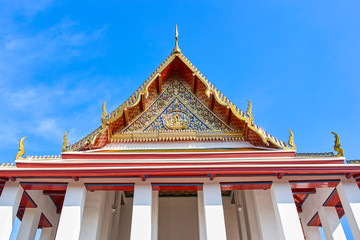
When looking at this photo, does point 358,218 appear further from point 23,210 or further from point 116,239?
point 23,210

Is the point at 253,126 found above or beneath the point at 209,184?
above

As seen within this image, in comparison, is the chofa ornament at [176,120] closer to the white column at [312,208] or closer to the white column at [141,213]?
the white column at [141,213]

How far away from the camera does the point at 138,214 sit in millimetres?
4910

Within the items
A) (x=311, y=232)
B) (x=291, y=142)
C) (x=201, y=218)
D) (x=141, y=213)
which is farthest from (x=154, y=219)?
(x=311, y=232)

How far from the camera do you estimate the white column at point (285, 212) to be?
15.4 feet

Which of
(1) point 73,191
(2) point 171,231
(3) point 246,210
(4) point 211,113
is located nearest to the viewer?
(1) point 73,191

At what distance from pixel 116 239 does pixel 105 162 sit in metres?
2.45

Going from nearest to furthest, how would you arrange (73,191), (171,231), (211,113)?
(73,191), (211,113), (171,231)

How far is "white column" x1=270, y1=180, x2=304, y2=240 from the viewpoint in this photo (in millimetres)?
4703

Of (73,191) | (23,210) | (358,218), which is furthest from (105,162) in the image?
(358,218)

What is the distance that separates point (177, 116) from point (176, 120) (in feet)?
0.42

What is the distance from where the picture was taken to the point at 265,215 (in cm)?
552

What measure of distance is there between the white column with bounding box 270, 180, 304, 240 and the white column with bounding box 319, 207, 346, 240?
1.45 meters

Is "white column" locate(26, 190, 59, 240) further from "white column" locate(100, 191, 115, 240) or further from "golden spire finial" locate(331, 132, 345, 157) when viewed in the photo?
"golden spire finial" locate(331, 132, 345, 157)
